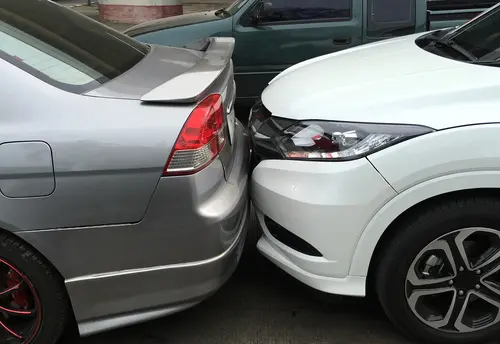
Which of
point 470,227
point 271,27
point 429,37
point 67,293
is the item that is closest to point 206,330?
point 67,293

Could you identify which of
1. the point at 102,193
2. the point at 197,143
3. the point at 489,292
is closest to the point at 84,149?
the point at 102,193

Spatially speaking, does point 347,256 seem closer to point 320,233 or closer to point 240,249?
point 320,233

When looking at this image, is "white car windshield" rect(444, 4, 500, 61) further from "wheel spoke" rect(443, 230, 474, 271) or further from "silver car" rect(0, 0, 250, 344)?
"silver car" rect(0, 0, 250, 344)

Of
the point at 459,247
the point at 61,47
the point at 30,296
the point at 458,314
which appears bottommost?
the point at 458,314

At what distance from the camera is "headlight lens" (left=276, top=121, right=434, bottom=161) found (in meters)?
2.33

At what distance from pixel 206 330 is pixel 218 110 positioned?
1135 mm

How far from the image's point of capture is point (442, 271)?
2482 millimetres

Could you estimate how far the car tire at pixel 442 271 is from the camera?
2.34 m

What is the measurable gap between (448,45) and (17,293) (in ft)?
8.41

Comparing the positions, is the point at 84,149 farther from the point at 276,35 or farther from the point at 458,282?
the point at 276,35

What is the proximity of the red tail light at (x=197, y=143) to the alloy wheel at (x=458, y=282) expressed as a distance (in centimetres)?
104

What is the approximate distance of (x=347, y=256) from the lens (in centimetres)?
245

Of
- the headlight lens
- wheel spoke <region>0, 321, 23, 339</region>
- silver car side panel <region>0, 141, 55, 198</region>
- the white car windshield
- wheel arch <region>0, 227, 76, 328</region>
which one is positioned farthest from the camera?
the white car windshield

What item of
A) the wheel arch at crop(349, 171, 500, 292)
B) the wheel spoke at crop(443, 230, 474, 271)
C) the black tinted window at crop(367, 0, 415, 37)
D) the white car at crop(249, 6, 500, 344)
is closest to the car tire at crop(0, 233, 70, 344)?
the white car at crop(249, 6, 500, 344)
